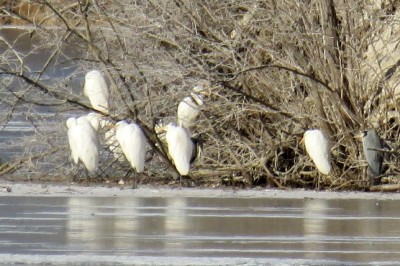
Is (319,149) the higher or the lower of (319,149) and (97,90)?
the lower

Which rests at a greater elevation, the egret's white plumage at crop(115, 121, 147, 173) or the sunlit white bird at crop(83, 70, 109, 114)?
the sunlit white bird at crop(83, 70, 109, 114)

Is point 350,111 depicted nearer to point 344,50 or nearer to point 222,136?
point 344,50

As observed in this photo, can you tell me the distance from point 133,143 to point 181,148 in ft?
1.68

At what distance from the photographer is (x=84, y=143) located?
1174 cm

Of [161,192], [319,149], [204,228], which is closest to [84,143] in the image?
[161,192]

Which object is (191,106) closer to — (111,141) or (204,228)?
(111,141)

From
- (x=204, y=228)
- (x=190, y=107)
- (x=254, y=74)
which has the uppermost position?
(x=254, y=74)

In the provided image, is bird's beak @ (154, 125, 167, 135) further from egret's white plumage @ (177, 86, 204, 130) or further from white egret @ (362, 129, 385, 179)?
white egret @ (362, 129, 385, 179)

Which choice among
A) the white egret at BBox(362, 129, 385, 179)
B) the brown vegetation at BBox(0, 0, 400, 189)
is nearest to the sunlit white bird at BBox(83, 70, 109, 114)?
the brown vegetation at BBox(0, 0, 400, 189)

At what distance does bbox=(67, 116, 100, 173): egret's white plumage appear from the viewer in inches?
463

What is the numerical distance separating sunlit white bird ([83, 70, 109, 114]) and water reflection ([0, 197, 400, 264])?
1.95 metres

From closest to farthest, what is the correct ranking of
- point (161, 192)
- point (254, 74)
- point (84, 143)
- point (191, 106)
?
point (161, 192) → point (84, 143) → point (191, 106) → point (254, 74)

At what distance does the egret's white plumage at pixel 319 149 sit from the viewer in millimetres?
11219

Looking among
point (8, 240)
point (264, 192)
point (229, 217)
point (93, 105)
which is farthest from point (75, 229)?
point (93, 105)
